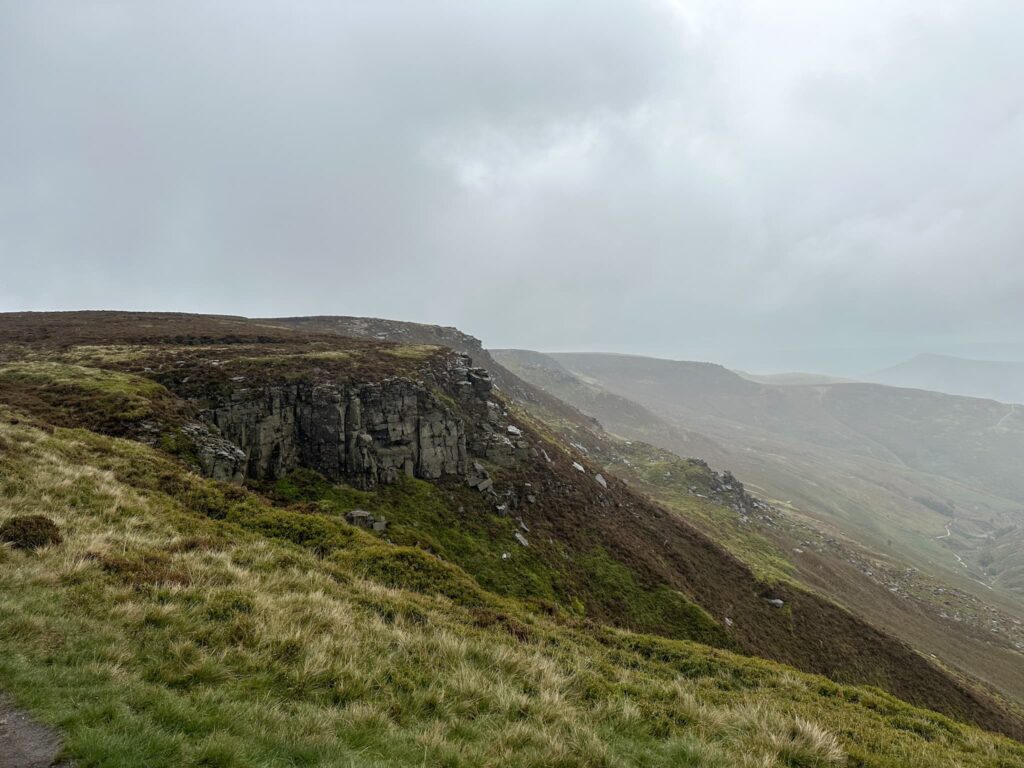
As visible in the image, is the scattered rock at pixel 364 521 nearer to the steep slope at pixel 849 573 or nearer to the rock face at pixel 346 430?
the rock face at pixel 346 430

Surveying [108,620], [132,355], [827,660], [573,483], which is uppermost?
[132,355]

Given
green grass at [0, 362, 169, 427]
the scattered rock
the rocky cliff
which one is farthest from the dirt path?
green grass at [0, 362, 169, 427]

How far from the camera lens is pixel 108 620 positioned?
983 cm

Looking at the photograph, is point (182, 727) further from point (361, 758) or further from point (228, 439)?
point (228, 439)

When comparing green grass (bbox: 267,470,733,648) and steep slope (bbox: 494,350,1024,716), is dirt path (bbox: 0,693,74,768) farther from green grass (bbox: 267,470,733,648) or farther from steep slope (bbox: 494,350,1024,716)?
steep slope (bbox: 494,350,1024,716)

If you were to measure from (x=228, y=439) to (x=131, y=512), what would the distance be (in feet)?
45.3

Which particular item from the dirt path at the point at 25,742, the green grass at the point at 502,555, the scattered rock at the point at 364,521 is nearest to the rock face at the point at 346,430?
the green grass at the point at 502,555

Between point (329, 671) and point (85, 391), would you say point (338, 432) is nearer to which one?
point (85, 391)

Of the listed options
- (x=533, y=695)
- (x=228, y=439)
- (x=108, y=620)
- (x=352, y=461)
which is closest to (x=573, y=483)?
(x=352, y=461)

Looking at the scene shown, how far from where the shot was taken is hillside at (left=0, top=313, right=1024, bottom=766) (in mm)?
8070

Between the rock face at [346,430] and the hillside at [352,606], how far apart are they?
178 mm

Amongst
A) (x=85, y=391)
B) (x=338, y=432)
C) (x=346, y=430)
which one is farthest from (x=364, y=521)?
(x=85, y=391)

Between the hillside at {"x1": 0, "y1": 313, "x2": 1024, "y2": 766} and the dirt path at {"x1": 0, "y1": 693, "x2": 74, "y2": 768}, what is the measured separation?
8.8 inches

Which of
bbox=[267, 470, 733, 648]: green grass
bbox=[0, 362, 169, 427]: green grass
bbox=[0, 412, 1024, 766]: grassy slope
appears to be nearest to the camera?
bbox=[0, 412, 1024, 766]: grassy slope
